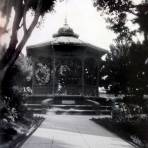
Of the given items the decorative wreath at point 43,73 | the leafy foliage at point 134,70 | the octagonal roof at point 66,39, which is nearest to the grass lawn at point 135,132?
the leafy foliage at point 134,70

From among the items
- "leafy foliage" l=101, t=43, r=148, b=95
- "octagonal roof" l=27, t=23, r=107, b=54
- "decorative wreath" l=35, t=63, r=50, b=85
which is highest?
"octagonal roof" l=27, t=23, r=107, b=54

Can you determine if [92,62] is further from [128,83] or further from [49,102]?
[128,83]

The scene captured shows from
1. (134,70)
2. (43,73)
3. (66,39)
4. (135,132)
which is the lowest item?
(135,132)

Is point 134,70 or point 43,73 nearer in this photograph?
point 134,70

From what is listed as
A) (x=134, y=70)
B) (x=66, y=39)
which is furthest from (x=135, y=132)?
(x=66, y=39)

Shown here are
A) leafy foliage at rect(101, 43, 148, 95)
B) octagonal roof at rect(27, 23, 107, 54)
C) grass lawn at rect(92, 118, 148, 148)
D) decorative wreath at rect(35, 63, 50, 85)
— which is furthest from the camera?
decorative wreath at rect(35, 63, 50, 85)

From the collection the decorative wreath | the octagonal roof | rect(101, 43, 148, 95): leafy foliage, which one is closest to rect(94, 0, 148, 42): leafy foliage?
rect(101, 43, 148, 95): leafy foliage

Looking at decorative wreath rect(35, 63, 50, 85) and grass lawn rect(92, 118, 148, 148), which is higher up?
decorative wreath rect(35, 63, 50, 85)

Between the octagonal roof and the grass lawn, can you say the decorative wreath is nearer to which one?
the octagonal roof

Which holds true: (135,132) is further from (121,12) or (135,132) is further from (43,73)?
(43,73)

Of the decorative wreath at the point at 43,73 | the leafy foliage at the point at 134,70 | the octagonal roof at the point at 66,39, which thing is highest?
the octagonal roof at the point at 66,39

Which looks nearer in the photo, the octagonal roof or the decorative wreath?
the octagonal roof

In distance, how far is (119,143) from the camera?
12.6 metres

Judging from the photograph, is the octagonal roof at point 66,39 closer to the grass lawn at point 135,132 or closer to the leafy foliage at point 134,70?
the grass lawn at point 135,132
